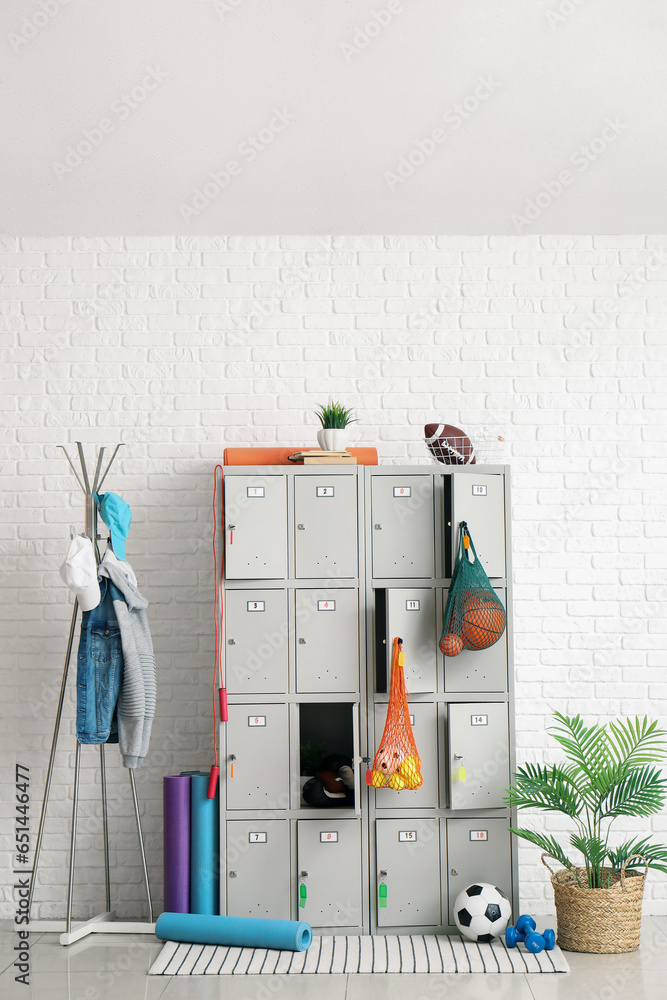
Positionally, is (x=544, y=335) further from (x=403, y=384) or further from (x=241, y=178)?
(x=241, y=178)

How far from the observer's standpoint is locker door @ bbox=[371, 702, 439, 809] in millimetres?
3270

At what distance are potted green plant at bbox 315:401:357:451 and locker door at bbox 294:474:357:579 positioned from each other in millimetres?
143

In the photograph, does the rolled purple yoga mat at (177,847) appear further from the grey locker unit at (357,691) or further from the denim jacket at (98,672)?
the denim jacket at (98,672)

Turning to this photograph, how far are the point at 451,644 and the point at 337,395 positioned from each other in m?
1.23

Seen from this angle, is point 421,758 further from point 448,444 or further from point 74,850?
point 74,850

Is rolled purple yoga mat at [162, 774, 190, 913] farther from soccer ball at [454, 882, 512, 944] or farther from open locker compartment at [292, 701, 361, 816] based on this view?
soccer ball at [454, 882, 512, 944]

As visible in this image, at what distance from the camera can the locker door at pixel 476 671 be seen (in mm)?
3318

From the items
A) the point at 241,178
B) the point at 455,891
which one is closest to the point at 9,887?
the point at 455,891

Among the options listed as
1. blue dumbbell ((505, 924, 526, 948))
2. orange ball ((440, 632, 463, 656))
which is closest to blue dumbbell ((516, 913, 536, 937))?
blue dumbbell ((505, 924, 526, 948))

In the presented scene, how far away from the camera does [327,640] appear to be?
3.32 m

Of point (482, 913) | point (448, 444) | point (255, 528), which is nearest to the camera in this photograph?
point (482, 913)

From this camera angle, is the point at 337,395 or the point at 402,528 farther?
the point at 337,395

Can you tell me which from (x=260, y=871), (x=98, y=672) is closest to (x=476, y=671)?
(x=260, y=871)

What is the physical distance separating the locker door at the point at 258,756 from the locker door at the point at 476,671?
0.65 metres
